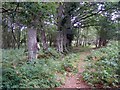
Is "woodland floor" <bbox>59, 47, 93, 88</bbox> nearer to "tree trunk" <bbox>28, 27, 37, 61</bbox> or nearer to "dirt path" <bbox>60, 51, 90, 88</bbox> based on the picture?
"dirt path" <bbox>60, 51, 90, 88</bbox>

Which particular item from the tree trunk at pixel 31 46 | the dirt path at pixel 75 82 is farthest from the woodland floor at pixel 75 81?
the tree trunk at pixel 31 46

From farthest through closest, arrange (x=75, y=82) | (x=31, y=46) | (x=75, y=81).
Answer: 1. (x=31, y=46)
2. (x=75, y=81)
3. (x=75, y=82)

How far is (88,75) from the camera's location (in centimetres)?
916

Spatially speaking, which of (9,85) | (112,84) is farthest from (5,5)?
(112,84)

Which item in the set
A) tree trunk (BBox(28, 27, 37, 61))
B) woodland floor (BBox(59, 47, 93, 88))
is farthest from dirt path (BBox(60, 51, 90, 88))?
tree trunk (BBox(28, 27, 37, 61))

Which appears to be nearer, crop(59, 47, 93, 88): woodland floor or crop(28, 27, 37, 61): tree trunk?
crop(59, 47, 93, 88): woodland floor

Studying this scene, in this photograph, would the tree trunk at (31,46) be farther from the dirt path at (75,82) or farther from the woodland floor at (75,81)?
the dirt path at (75,82)

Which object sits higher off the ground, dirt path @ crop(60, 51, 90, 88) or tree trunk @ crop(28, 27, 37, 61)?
tree trunk @ crop(28, 27, 37, 61)

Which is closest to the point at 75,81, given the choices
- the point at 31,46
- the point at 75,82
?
the point at 75,82

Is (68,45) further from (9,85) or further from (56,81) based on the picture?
(9,85)

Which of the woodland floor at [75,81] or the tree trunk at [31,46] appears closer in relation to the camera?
the woodland floor at [75,81]

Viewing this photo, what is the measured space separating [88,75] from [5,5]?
454 cm

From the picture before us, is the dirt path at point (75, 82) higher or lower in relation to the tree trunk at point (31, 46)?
lower

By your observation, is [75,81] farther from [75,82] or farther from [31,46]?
[31,46]
